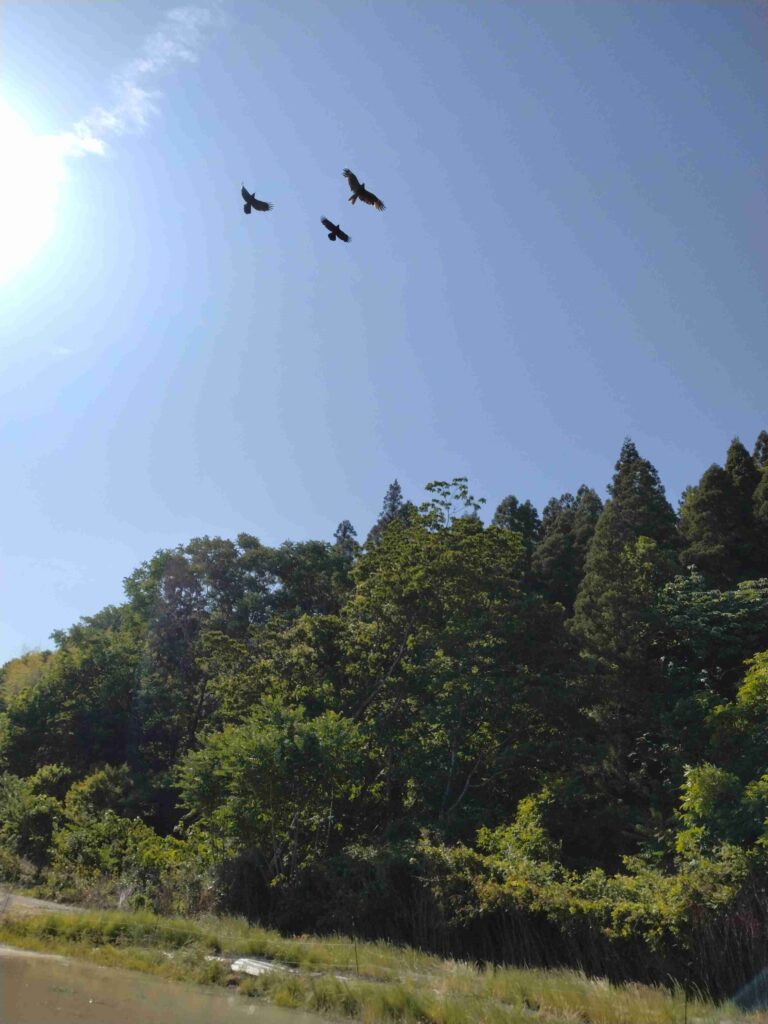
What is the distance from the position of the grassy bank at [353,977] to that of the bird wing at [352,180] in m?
9.62

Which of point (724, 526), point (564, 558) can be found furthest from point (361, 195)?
point (564, 558)

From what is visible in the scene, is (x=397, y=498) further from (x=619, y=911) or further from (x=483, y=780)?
(x=619, y=911)

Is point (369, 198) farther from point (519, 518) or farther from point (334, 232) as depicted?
point (519, 518)

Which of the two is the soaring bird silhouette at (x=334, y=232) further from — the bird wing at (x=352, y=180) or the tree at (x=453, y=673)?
the tree at (x=453, y=673)

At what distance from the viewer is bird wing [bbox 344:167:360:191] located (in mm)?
7398

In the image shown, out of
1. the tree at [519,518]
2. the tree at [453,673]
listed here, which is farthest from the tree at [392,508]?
the tree at [453,673]

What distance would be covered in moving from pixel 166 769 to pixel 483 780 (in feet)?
67.9

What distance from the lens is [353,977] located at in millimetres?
10992

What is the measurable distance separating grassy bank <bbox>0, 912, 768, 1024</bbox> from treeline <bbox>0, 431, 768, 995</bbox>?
166cm

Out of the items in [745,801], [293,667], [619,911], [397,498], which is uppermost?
[397,498]

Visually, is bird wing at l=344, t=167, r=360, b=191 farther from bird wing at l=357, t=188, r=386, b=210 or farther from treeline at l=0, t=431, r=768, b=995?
treeline at l=0, t=431, r=768, b=995

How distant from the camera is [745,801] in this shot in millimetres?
14258

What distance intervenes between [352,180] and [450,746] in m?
20.6

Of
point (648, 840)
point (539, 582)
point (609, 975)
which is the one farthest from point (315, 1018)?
point (539, 582)
